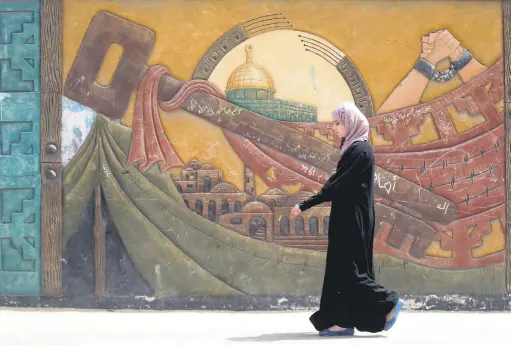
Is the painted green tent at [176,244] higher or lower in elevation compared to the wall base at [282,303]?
higher

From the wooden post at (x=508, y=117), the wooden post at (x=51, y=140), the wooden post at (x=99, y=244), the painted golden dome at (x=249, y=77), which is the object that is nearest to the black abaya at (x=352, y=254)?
the painted golden dome at (x=249, y=77)

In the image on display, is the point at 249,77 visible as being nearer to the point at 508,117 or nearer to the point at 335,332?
the point at 508,117

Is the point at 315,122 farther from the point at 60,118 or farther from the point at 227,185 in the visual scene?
the point at 60,118

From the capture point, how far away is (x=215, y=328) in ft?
25.5

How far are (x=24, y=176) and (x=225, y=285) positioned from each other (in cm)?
194

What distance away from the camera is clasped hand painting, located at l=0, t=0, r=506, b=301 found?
8.76m

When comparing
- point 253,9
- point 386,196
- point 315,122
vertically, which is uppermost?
point 253,9

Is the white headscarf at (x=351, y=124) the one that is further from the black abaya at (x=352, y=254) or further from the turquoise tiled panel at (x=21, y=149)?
the turquoise tiled panel at (x=21, y=149)

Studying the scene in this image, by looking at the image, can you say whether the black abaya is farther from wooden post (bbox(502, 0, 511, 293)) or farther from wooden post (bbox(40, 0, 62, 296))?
wooden post (bbox(40, 0, 62, 296))

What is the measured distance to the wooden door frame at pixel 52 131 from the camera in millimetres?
8773

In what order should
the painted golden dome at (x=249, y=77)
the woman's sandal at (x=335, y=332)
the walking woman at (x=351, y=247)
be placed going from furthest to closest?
the painted golden dome at (x=249, y=77), the woman's sandal at (x=335, y=332), the walking woman at (x=351, y=247)

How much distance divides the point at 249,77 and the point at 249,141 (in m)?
0.54

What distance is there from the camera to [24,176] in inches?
346

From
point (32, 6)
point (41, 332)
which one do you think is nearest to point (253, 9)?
point (32, 6)
